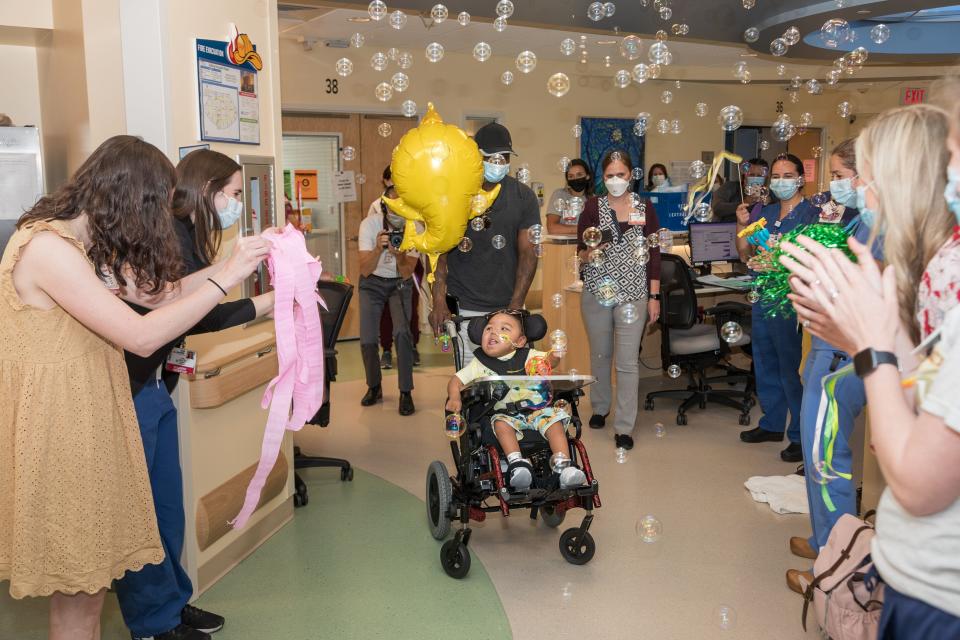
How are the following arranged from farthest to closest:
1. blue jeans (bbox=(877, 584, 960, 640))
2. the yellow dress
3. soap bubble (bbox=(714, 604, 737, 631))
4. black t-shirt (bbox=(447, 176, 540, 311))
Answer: black t-shirt (bbox=(447, 176, 540, 311)) < soap bubble (bbox=(714, 604, 737, 631)) < the yellow dress < blue jeans (bbox=(877, 584, 960, 640))

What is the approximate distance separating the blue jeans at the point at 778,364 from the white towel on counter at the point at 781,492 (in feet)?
1.49

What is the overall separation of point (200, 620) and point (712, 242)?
5.16 metres

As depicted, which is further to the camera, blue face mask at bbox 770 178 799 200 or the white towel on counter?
blue face mask at bbox 770 178 799 200

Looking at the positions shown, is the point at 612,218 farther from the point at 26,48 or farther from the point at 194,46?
the point at 26,48

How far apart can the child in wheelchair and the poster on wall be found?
1.35 m

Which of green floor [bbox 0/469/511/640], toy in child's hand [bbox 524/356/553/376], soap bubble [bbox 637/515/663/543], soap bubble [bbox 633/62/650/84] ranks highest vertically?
soap bubble [bbox 633/62/650/84]

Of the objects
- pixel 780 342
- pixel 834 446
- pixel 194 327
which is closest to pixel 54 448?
pixel 194 327

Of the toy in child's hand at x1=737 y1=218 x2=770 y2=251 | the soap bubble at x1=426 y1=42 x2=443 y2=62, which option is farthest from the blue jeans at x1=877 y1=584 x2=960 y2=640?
the soap bubble at x1=426 y1=42 x2=443 y2=62

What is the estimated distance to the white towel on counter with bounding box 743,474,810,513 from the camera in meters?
4.04

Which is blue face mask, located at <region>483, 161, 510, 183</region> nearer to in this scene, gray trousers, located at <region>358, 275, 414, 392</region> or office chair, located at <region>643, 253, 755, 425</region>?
office chair, located at <region>643, 253, 755, 425</region>

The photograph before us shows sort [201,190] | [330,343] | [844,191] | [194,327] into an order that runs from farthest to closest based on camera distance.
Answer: [330,343]
[844,191]
[201,190]
[194,327]

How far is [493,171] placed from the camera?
12.7 feet

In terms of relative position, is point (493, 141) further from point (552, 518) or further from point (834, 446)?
point (834, 446)

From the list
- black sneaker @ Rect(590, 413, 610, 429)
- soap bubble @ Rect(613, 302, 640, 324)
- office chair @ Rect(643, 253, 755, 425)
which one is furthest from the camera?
office chair @ Rect(643, 253, 755, 425)
